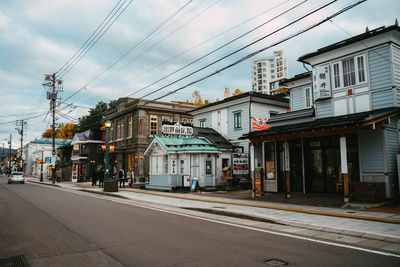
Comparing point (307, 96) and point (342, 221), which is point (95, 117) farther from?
point (342, 221)

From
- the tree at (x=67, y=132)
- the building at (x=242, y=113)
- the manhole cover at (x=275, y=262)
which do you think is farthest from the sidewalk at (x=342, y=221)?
the tree at (x=67, y=132)

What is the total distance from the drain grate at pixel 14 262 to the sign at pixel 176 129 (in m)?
16.3

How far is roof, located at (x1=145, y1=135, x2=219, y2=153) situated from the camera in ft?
69.2

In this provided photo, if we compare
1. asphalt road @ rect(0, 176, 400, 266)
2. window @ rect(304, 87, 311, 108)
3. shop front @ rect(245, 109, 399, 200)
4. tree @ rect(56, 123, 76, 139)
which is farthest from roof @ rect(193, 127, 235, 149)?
tree @ rect(56, 123, 76, 139)

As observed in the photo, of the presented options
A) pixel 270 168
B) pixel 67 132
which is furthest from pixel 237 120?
pixel 67 132

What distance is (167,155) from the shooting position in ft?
72.9

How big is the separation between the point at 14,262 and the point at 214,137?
2126cm

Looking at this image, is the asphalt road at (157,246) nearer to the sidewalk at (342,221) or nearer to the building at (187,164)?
the sidewalk at (342,221)

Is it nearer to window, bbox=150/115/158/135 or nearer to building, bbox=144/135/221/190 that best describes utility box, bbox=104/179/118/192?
building, bbox=144/135/221/190

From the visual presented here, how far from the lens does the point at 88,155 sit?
41.3 m

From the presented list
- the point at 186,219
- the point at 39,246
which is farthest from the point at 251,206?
the point at 39,246

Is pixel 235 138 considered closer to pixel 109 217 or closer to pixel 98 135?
pixel 109 217

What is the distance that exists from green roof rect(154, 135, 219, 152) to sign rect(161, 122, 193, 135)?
0.79 meters

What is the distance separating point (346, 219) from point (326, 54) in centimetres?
969
